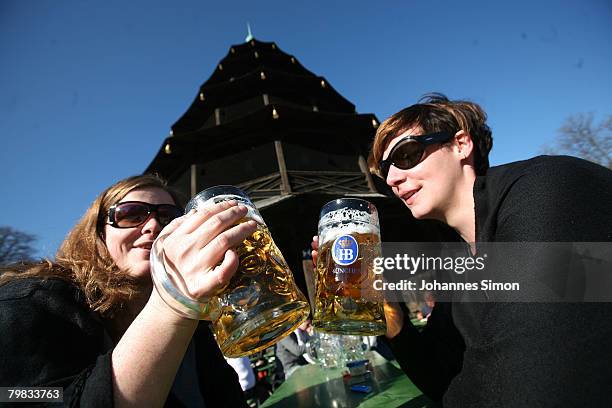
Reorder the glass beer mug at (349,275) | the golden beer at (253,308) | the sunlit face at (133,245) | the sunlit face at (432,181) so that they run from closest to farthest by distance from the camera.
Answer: the golden beer at (253,308)
the glass beer mug at (349,275)
the sunlit face at (133,245)
the sunlit face at (432,181)

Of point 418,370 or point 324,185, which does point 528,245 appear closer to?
point 418,370

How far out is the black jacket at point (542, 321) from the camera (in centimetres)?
69

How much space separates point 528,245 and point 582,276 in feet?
0.47

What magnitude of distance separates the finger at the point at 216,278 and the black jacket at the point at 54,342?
31cm

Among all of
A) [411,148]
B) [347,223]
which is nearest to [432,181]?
[411,148]

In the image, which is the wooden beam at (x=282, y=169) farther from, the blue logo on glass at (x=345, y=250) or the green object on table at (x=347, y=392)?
the blue logo on glass at (x=345, y=250)

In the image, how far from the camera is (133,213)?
1568mm

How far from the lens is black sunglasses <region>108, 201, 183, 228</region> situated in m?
1.54

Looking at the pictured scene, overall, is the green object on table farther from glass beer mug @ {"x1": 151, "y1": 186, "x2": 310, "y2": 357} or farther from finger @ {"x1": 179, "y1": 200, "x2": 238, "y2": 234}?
finger @ {"x1": 179, "y1": 200, "x2": 238, "y2": 234}

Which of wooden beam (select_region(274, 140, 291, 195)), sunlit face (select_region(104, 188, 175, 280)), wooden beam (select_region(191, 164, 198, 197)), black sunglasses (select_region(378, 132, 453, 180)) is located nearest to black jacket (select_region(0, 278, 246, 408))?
sunlit face (select_region(104, 188, 175, 280))

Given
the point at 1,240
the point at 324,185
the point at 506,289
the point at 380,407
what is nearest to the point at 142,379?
the point at 506,289

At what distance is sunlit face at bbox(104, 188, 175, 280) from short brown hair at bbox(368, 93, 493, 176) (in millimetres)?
1354

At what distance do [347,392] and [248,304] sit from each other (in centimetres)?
169

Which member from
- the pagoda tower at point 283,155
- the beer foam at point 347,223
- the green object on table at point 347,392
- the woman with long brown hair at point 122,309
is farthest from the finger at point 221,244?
the pagoda tower at point 283,155
